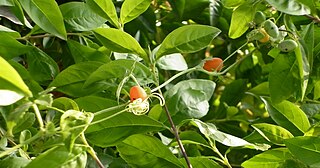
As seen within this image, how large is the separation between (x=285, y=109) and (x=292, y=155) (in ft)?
0.25

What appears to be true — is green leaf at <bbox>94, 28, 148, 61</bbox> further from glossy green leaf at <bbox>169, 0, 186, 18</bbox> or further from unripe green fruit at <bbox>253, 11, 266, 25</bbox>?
glossy green leaf at <bbox>169, 0, 186, 18</bbox>

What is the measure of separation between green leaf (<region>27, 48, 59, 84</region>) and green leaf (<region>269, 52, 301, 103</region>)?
25cm

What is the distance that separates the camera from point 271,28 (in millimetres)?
640

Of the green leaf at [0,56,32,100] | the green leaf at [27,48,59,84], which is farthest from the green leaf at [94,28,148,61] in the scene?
the green leaf at [0,56,32,100]

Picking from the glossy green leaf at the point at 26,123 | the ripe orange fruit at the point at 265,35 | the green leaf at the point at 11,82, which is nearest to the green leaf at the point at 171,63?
the ripe orange fruit at the point at 265,35

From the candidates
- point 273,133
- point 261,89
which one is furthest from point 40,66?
point 261,89

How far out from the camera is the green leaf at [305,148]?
0.57 metres

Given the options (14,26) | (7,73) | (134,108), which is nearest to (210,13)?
(14,26)

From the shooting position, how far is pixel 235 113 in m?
0.95

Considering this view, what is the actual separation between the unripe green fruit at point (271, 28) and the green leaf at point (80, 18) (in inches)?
6.9

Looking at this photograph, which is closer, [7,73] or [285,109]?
[7,73]

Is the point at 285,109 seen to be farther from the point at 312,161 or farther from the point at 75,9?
the point at 75,9

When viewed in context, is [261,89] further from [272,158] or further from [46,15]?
[46,15]

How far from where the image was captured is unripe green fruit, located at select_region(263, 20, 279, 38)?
64 centimetres
